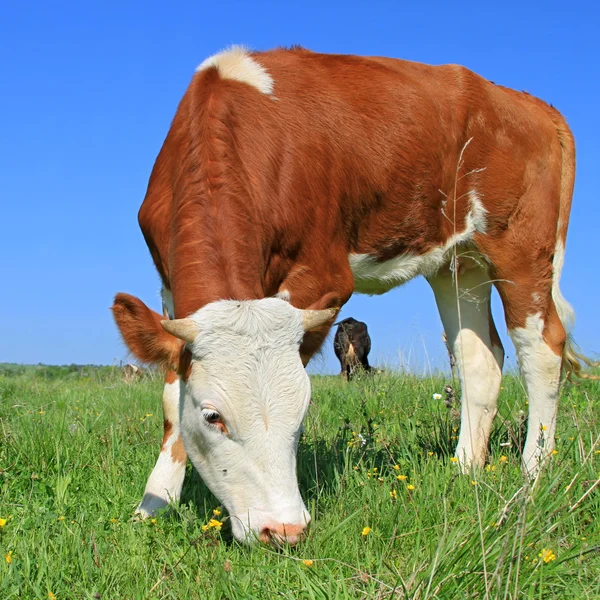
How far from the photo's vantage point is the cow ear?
3.89 metres

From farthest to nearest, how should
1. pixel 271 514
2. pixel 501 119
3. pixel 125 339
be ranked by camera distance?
1. pixel 501 119
2. pixel 125 339
3. pixel 271 514

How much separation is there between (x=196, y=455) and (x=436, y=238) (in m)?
2.64

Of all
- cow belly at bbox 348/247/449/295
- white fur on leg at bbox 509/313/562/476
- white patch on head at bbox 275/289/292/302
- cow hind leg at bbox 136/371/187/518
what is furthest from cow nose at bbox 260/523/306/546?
white fur on leg at bbox 509/313/562/476

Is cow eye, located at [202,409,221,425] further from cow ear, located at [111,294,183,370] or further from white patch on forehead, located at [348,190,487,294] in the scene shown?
white patch on forehead, located at [348,190,487,294]

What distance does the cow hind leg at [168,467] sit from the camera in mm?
4691

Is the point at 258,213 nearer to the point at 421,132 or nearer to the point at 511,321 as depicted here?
the point at 421,132

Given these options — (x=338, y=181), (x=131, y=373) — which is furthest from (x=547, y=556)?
(x=131, y=373)

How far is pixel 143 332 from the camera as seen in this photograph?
12.8 feet

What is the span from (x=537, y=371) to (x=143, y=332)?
334cm

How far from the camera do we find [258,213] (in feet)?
14.4

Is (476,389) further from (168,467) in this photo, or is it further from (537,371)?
(168,467)

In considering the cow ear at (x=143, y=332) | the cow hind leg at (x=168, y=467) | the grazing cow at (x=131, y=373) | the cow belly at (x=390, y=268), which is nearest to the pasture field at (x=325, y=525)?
the cow hind leg at (x=168, y=467)

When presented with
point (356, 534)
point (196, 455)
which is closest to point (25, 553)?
point (196, 455)

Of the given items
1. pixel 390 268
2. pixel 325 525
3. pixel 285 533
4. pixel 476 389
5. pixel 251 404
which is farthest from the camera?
pixel 476 389
